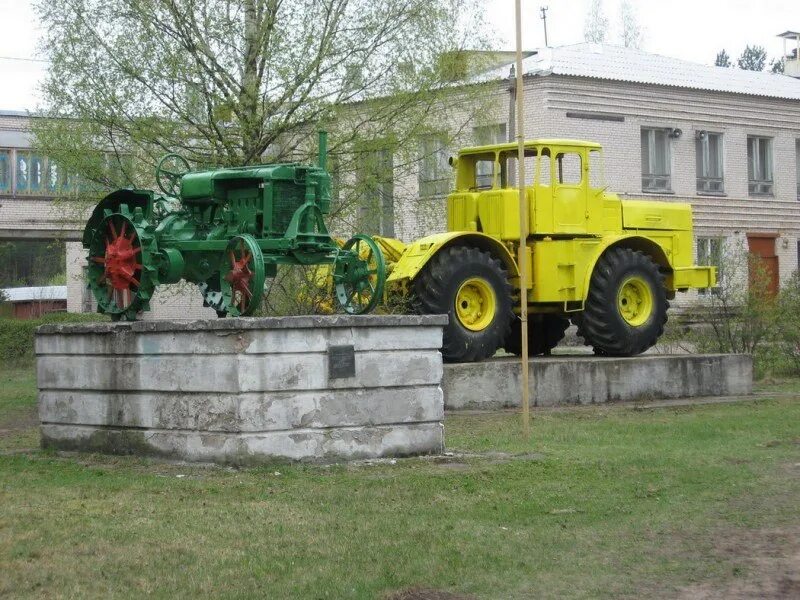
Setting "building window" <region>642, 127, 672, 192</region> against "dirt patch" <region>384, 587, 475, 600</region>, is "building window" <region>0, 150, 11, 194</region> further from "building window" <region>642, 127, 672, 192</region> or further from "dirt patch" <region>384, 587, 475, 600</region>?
"dirt patch" <region>384, 587, 475, 600</region>

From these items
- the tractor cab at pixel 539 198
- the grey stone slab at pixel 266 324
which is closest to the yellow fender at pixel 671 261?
the tractor cab at pixel 539 198

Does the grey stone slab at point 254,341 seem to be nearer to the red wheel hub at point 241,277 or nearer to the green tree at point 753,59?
the red wheel hub at point 241,277

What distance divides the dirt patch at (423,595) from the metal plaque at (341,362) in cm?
444

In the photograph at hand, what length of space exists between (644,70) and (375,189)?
19022 mm

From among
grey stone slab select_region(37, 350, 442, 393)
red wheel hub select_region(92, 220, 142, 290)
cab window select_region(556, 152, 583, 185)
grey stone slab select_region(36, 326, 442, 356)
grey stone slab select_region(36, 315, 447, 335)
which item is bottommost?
grey stone slab select_region(37, 350, 442, 393)

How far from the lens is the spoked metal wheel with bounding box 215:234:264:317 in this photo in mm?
12195

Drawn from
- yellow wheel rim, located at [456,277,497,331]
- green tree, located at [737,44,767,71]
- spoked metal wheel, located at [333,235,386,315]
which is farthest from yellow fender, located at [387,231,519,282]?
green tree, located at [737,44,767,71]

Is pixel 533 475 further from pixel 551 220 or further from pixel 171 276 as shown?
pixel 551 220

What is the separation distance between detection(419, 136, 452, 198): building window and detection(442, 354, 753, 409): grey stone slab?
3874 millimetres

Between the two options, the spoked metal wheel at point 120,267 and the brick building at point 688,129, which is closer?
the spoked metal wheel at point 120,267

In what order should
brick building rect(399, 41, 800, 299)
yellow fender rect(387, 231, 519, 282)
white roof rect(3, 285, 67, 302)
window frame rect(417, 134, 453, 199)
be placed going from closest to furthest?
1. yellow fender rect(387, 231, 519, 282)
2. window frame rect(417, 134, 453, 199)
3. brick building rect(399, 41, 800, 299)
4. white roof rect(3, 285, 67, 302)

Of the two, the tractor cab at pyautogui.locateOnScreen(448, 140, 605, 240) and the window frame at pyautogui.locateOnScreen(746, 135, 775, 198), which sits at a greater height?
the window frame at pyautogui.locateOnScreen(746, 135, 775, 198)

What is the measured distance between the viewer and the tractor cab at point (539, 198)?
18.4 meters

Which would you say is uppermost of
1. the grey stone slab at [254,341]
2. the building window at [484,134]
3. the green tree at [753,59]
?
the green tree at [753,59]
